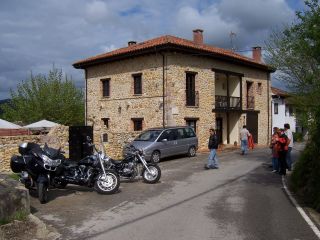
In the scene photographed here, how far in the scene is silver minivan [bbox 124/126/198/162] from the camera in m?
20.5

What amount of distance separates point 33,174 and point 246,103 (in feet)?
86.7

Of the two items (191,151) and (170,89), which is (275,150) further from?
(170,89)

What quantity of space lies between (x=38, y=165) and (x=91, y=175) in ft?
5.42

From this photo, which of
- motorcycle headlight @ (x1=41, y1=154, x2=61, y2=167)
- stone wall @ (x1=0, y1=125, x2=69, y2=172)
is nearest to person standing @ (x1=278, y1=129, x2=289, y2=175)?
motorcycle headlight @ (x1=41, y1=154, x2=61, y2=167)

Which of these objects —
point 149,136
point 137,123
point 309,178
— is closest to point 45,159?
point 309,178

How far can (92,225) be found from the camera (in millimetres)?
8023

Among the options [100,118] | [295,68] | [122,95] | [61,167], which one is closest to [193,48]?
[122,95]

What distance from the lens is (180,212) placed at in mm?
9086

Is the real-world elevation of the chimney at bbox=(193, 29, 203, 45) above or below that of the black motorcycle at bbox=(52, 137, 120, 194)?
above

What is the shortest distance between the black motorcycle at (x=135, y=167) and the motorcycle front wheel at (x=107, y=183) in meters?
1.18

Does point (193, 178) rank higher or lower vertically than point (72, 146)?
lower

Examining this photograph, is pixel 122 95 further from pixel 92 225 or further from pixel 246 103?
pixel 92 225

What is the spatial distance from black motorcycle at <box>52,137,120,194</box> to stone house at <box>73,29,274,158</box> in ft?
36.4

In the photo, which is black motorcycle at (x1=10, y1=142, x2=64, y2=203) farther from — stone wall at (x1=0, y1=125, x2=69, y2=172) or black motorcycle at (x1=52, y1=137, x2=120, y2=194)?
stone wall at (x1=0, y1=125, x2=69, y2=172)
